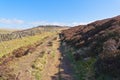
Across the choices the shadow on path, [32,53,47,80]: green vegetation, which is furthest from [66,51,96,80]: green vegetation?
[32,53,47,80]: green vegetation

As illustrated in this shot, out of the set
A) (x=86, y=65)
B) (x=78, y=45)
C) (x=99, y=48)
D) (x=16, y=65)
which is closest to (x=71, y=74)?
(x=86, y=65)

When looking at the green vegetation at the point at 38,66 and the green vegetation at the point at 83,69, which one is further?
the green vegetation at the point at 38,66

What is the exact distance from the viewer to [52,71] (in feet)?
72.5

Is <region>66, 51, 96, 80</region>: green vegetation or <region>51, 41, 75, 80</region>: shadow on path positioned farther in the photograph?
<region>51, 41, 75, 80</region>: shadow on path

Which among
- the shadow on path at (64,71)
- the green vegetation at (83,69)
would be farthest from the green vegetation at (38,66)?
the green vegetation at (83,69)

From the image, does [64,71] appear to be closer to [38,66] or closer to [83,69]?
[83,69]

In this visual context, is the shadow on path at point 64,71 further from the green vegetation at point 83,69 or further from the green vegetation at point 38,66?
the green vegetation at point 38,66

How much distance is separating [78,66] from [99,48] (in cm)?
232

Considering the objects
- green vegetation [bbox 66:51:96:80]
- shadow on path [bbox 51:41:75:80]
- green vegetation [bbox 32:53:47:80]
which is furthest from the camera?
green vegetation [bbox 32:53:47:80]

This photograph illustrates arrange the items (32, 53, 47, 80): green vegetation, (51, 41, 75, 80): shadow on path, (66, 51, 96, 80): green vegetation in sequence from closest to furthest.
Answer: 1. (66, 51, 96, 80): green vegetation
2. (51, 41, 75, 80): shadow on path
3. (32, 53, 47, 80): green vegetation

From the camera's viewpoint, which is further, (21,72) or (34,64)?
(34,64)

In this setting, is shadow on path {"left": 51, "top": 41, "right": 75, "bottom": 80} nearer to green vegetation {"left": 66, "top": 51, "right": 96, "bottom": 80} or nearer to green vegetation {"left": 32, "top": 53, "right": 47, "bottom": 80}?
green vegetation {"left": 66, "top": 51, "right": 96, "bottom": 80}

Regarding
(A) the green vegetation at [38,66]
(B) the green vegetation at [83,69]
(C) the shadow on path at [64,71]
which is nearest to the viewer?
(B) the green vegetation at [83,69]

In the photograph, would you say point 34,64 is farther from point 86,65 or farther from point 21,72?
point 86,65
